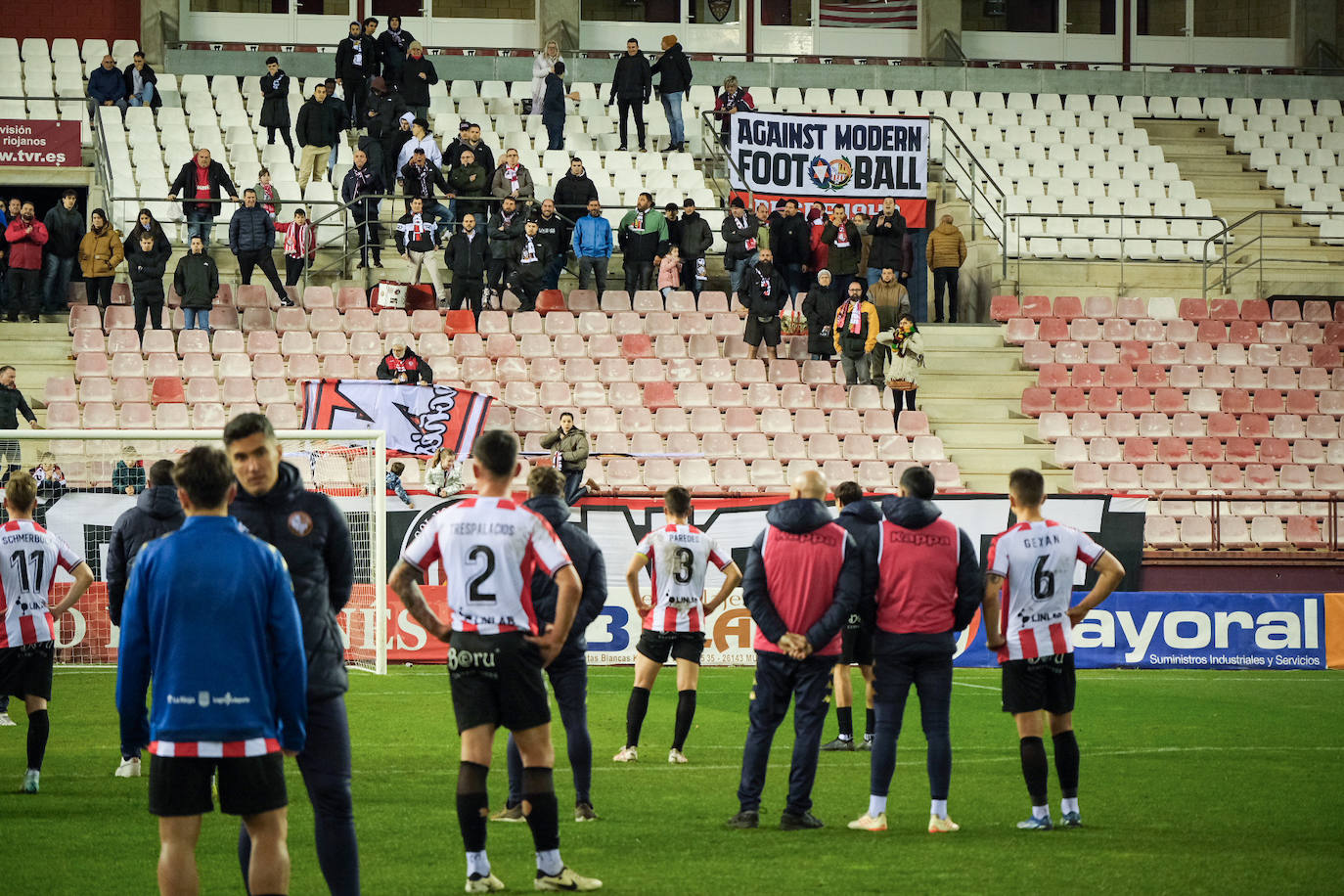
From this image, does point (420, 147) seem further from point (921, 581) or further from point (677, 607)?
point (921, 581)

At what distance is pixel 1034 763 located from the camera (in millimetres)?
8984

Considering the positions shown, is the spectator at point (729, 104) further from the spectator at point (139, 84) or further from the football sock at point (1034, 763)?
the football sock at point (1034, 763)

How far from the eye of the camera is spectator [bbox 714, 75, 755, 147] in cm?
2791

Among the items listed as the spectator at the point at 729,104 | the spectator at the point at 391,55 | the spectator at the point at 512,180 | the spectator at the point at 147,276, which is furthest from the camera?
the spectator at the point at 729,104

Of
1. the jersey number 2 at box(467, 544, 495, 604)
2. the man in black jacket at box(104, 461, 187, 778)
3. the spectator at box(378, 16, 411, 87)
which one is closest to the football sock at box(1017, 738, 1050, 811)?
the jersey number 2 at box(467, 544, 495, 604)

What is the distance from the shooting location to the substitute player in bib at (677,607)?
450 inches

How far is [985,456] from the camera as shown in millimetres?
23469

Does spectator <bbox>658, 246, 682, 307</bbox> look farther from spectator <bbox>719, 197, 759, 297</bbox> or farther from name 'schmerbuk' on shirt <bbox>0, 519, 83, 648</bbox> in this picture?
name 'schmerbuk' on shirt <bbox>0, 519, 83, 648</bbox>

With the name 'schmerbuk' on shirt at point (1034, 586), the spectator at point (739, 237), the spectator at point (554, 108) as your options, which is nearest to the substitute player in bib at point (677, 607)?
the name 'schmerbuk' on shirt at point (1034, 586)

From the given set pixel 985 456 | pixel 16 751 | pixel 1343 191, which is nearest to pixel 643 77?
pixel 985 456

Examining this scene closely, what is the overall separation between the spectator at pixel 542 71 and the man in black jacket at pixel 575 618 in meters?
19.8

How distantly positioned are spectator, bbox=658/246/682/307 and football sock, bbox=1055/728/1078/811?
16.1 metres

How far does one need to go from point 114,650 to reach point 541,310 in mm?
A: 9131

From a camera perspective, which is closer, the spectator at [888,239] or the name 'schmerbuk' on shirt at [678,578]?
the name 'schmerbuk' on shirt at [678,578]
